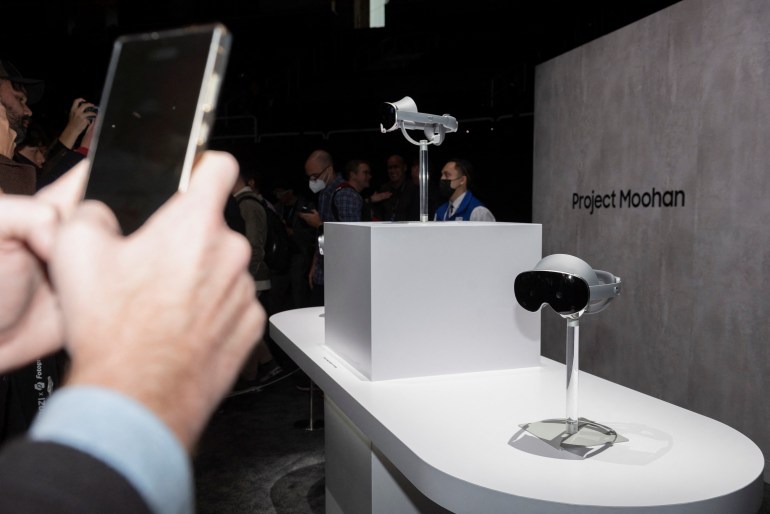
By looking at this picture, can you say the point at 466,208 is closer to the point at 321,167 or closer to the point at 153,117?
the point at 321,167

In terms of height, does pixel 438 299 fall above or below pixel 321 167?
below

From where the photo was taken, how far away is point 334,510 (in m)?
2.07

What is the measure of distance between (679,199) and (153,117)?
2901mm

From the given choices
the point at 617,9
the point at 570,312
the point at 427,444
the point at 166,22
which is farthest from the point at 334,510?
the point at 166,22

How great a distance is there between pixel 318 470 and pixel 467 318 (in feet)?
5.36

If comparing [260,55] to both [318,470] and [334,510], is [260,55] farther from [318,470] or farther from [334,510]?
[334,510]

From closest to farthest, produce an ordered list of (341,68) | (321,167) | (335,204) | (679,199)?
(679,199) < (335,204) < (321,167) < (341,68)

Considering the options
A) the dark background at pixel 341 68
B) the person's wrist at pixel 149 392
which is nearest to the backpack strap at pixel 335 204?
the dark background at pixel 341 68

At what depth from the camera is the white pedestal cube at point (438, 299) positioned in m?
1.50

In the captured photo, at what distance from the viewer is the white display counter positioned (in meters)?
0.93

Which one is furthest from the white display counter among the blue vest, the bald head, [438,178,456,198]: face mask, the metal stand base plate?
the bald head

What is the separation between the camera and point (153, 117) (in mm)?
457

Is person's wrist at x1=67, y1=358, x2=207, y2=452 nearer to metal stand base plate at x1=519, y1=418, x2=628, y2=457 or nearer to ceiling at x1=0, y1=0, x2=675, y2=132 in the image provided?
metal stand base plate at x1=519, y1=418, x2=628, y2=457

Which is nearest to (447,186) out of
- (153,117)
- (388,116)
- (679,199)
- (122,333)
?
(679,199)
